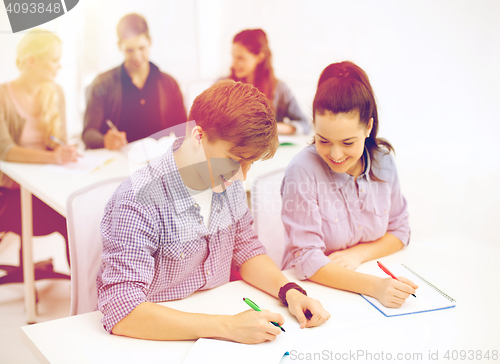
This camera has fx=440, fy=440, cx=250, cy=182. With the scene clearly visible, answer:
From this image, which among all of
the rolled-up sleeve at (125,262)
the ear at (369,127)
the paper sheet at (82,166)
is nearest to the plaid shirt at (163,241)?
the rolled-up sleeve at (125,262)

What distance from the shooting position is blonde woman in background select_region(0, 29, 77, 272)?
6.04 feet

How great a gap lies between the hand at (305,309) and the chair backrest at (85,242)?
455mm

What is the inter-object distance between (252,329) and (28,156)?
146 centimetres

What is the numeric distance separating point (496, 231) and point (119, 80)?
1.86 metres

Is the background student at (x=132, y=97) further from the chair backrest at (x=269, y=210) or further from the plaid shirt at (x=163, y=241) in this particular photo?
the plaid shirt at (x=163, y=241)

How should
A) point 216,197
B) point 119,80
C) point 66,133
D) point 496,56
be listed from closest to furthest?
point 216,197
point 496,56
point 66,133
point 119,80

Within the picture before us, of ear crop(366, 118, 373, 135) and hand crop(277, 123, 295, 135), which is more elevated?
ear crop(366, 118, 373, 135)

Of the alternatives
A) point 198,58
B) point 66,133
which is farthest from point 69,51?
point 198,58

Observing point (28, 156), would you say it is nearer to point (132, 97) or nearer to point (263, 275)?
point (132, 97)

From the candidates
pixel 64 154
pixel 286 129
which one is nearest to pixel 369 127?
pixel 286 129

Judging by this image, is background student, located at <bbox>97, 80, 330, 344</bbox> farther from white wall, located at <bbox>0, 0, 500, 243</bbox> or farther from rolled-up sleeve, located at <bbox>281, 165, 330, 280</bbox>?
white wall, located at <bbox>0, 0, 500, 243</bbox>

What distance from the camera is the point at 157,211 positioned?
873 mm

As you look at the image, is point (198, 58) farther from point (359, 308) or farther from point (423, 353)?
point (423, 353)

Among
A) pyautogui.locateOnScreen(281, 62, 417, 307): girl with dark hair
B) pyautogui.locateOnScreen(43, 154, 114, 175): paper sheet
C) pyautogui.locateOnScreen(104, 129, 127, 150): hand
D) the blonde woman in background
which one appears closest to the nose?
pyautogui.locateOnScreen(281, 62, 417, 307): girl with dark hair
